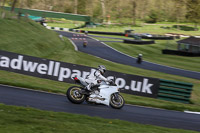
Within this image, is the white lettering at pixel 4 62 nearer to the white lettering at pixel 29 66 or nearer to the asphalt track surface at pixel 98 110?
the white lettering at pixel 29 66

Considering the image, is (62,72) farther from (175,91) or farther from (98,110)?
(175,91)

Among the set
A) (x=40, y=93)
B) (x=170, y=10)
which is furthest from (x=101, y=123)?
(x=170, y=10)

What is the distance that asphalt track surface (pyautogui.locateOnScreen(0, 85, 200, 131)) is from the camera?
461 inches

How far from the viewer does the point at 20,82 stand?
51.8ft

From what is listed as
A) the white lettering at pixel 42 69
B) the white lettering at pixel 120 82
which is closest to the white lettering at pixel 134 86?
the white lettering at pixel 120 82

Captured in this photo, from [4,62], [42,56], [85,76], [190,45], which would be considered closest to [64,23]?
[190,45]

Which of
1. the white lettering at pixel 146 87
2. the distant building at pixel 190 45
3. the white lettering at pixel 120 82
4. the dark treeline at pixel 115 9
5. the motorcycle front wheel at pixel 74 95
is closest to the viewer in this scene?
the motorcycle front wheel at pixel 74 95

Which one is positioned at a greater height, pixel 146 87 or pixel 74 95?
pixel 146 87

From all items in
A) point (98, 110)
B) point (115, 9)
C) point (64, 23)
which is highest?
point (115, 9)

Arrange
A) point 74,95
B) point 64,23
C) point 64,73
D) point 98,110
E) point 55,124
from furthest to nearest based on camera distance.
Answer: point 64,23 → point 64,73 → point 74,95 → point 98,110 → point 55,124

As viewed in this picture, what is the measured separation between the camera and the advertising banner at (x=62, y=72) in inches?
690

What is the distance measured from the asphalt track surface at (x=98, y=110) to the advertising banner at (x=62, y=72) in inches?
119

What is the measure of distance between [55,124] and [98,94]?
4.47m

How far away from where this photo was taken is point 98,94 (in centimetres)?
1296
